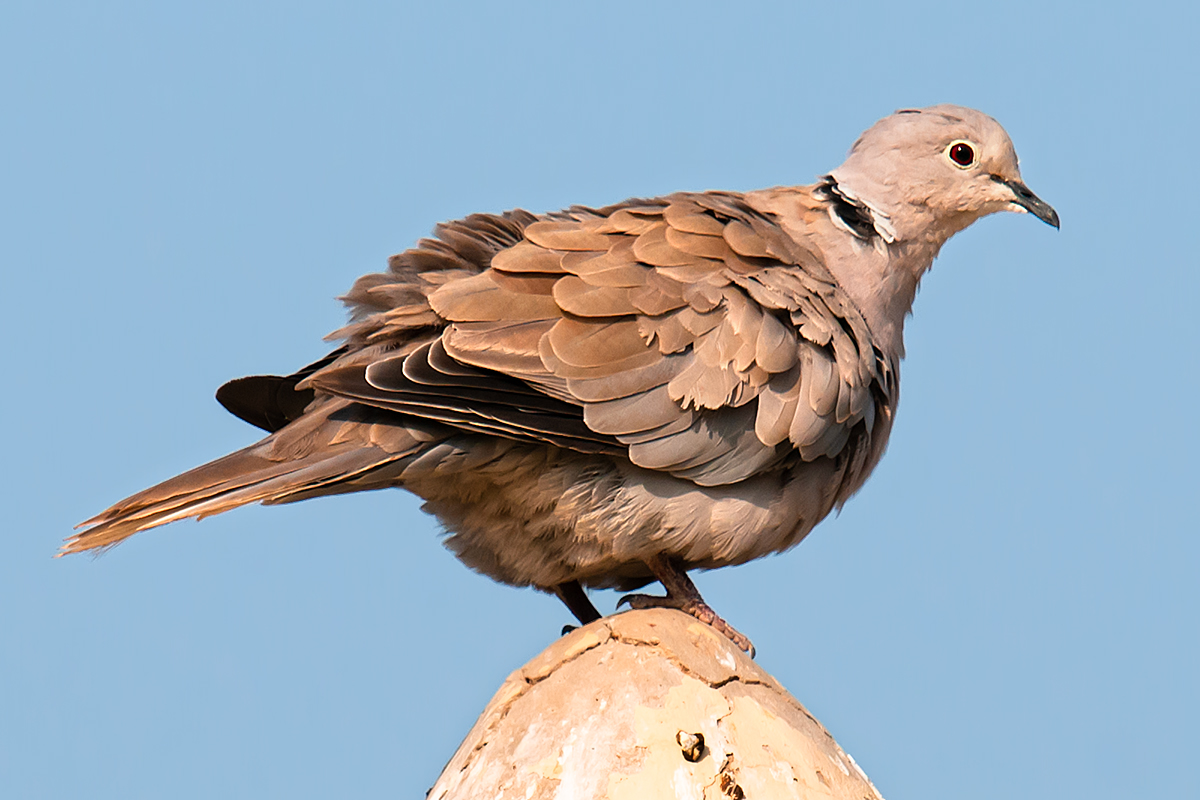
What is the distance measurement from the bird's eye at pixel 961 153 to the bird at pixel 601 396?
1.67ft

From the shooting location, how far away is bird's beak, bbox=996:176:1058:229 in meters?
7.23

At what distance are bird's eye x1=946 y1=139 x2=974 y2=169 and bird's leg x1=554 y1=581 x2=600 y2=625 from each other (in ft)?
8.64

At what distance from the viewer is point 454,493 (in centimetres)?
629

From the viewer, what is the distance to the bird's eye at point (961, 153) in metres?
7.20

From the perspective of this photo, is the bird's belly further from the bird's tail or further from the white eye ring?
the white eye ring

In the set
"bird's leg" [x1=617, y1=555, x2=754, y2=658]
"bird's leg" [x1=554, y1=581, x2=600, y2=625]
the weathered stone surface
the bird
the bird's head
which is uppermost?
the bird's head

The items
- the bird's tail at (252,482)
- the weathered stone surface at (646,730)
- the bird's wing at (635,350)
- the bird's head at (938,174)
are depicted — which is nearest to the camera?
the weathered stone surface at (646,730)

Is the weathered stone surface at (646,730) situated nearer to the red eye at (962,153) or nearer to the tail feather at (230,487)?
the tail feather at (230,487)

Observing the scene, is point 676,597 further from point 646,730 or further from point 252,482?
point 252,482

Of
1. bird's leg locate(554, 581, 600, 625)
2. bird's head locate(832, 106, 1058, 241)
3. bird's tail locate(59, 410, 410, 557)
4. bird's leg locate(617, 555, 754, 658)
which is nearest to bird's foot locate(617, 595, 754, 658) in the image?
bird's leg locate(617, 555, 754, 658)

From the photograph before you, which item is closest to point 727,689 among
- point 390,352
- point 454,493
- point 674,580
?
point 674,580

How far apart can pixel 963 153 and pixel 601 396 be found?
2.46 meters

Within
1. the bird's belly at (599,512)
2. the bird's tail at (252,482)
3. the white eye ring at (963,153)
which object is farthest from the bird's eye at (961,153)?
the bird's tail at (252,482)

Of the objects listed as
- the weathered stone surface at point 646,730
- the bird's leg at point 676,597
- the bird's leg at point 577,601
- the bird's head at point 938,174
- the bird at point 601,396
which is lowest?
the weathered stone surface at point 646,730
